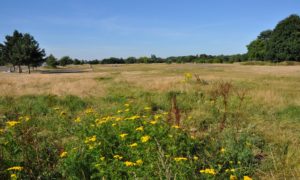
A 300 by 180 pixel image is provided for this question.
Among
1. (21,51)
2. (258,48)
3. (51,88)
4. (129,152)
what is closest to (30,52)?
(21,51)

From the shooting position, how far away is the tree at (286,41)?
57.8 meters

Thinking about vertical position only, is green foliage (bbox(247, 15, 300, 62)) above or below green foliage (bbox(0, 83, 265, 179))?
above

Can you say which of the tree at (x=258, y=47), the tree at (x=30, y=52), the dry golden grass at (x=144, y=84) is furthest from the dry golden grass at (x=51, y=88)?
the tree at (x=258, y=47)

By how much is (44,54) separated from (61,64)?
122ft

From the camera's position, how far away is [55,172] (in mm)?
4152

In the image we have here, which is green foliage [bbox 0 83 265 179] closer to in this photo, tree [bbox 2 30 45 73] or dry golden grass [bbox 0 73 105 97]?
dry golden grass [bbox 0 73 105 97]

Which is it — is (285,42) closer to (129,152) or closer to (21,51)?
(21,51)

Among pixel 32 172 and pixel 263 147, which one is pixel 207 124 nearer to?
pixel 263 147

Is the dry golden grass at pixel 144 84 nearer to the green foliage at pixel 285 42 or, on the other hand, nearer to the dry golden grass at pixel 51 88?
the dry golden grass at pixel 51 88

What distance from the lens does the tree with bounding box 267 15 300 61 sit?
57.8 m

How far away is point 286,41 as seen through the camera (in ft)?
194

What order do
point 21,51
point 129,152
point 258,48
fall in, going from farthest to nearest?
point 258,48 → point 21,51 → point 129,152

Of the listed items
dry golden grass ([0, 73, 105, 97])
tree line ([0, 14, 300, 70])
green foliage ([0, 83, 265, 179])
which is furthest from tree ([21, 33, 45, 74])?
green foliage ([0, 83, 265, 179])

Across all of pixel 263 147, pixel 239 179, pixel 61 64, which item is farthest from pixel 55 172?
pixel 61 64
